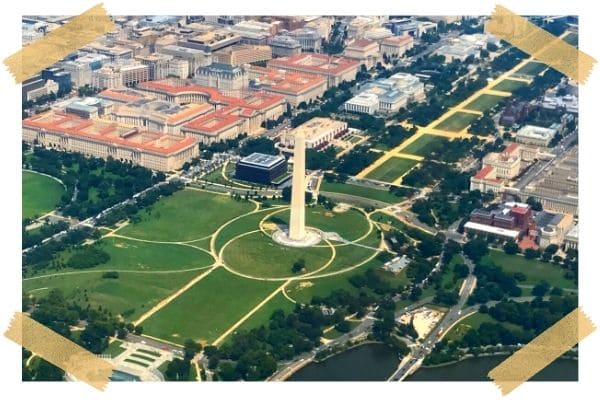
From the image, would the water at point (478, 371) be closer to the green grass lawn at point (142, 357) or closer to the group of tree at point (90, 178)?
the green grass lawn at point (142, 357)

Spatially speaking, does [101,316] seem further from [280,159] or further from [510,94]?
[510,94]

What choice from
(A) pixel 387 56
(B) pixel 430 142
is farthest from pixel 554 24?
(B) pixel 430 142

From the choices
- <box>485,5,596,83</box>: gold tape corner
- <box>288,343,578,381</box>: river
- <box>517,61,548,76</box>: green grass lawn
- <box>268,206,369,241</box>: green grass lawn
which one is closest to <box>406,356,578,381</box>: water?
<box>288,343,578,381</box>: river

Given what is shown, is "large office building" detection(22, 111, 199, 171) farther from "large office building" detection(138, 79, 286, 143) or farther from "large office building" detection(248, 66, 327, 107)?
"large office building" detection(248, 66, 327, 107)

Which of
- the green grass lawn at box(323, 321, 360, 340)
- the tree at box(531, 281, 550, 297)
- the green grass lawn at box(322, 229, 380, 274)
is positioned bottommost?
the green grass lawn at box(323, 321, 360, 340)

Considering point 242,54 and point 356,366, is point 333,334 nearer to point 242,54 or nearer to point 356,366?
point 356,366

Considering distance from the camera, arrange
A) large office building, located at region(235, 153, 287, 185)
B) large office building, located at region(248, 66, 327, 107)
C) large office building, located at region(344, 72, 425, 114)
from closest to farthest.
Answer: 1. large office building, located at region(235, 153, 287, 185)
2. large office building, located at region(344, 72, 425, 114)
3. large office building, located at region(248, 66, 327, 107)
